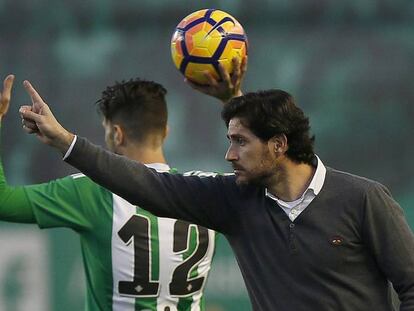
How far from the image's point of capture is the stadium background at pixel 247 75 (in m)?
7.84

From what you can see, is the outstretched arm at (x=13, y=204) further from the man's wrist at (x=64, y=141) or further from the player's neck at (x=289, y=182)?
the player's neck at (x=289, y=182)

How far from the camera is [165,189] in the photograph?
13.7 ft

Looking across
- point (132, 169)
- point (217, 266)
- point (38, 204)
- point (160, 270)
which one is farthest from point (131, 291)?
point (217, 266)

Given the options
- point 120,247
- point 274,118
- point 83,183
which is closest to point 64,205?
point 83,183

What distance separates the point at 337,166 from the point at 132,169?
159 inches

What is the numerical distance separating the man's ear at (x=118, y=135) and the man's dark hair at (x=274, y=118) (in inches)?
40.1

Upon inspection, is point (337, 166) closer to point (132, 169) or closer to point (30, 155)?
point (30, 155)

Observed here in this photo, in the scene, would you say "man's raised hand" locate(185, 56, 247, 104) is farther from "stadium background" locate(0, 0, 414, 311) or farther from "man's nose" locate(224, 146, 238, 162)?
"stadium background" locate(0, 0, 414, 311)

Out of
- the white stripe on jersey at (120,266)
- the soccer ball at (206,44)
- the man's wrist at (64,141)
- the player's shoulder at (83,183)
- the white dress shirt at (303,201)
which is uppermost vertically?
the soccer ball at (206,44)

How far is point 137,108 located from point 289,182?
4.14ft

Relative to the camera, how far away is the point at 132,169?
407cm

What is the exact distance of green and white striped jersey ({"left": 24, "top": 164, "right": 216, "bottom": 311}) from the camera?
16.1ft

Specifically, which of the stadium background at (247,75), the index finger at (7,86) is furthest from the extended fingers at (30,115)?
the stadium background at (247,75)

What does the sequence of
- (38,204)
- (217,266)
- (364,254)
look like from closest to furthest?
(364,254)
(38,204)
(217,266)
